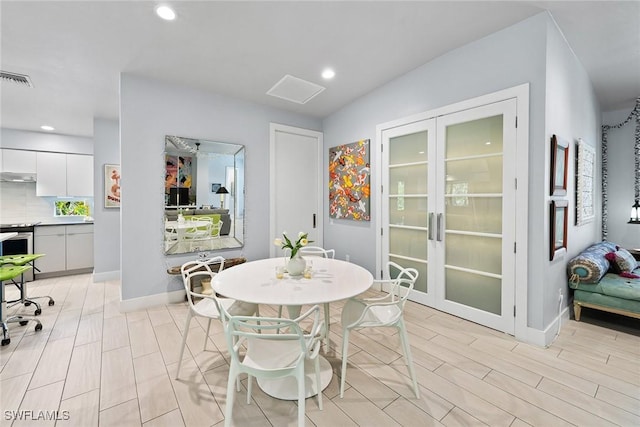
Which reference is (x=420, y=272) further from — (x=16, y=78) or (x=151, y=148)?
(x=16, y=78)

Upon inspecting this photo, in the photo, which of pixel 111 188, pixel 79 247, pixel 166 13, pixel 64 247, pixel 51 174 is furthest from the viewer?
pixel 51 174

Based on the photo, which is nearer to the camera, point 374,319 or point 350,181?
point 374,319

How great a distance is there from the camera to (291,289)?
1.76 m

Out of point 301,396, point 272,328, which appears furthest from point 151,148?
point 301,396

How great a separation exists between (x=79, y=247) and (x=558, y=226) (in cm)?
695

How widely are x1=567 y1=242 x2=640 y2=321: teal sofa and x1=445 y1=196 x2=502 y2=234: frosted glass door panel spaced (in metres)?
1.07

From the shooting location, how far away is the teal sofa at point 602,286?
102 inches

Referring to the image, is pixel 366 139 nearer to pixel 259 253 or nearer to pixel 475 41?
pixel 475 41

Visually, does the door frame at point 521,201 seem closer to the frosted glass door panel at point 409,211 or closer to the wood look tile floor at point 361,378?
the wood look tile floor at point 361,378

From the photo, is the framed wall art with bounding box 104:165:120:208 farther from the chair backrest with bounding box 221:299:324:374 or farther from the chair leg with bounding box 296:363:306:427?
the chair leg with bounding box 296:363:306:427

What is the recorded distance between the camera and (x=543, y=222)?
90.0 inches

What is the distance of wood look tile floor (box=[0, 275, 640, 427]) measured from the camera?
5.19 ft

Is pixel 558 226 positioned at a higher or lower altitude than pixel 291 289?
higher

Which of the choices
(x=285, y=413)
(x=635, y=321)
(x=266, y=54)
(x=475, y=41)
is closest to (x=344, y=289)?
(x=285, y=413)
